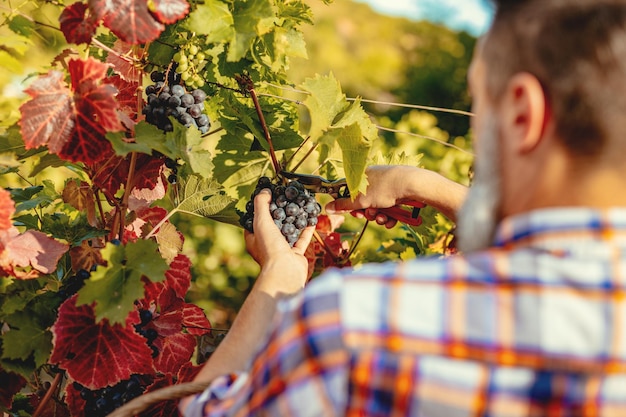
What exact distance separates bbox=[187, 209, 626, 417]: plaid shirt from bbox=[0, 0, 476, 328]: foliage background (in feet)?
2.35

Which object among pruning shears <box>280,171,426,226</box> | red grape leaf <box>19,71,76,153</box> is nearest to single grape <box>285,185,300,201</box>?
pruning shears <box>280,171,426,226</box>

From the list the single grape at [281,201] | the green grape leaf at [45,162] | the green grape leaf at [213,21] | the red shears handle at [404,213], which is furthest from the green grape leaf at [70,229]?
the red shears handle at [404,213]

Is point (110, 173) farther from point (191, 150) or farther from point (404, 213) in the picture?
point (404, 213)

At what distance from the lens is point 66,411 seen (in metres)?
1.52

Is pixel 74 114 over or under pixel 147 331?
over

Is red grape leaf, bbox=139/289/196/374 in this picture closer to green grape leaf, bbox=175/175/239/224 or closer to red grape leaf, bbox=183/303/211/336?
Result: red grape leaf, bbox=183/303/211/336

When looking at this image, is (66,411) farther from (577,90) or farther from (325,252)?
(577,90)

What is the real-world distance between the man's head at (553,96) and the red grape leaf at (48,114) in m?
0.74

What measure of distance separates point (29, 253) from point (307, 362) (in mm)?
709

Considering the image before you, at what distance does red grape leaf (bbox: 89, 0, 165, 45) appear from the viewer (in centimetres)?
121

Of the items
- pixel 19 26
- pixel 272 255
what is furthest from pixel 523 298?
pixel 19 26

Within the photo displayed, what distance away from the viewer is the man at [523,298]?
2.59 feet

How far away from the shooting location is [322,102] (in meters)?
1.39

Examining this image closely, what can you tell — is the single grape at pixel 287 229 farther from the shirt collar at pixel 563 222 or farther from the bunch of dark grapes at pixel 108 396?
the shirt collar at pixel 563 222
